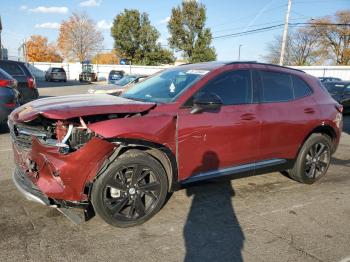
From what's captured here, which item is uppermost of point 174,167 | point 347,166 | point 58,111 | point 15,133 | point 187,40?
point 187,40

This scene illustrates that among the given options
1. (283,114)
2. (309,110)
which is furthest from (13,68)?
(309,110)

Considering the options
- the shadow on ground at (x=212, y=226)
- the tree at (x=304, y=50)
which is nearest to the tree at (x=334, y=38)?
the tree at (x=304, y=50)

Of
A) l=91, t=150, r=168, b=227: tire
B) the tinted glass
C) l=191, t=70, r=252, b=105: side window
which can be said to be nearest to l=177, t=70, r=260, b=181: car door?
l=191, t=70, r=252, b=105: side window

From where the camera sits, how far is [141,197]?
148 inches

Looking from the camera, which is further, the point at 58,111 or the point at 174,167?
the point at 174,167

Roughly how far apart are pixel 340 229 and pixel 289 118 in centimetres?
164

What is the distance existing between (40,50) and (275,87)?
3222 inches

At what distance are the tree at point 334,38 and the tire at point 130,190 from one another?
2557 inches

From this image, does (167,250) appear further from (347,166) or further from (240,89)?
(347,166)

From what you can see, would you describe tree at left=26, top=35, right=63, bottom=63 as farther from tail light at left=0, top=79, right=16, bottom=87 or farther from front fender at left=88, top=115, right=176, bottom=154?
front fender at left=88, top=115, right=176, bottom=154

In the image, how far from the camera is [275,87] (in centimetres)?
489

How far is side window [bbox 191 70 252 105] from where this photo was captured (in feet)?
14.0

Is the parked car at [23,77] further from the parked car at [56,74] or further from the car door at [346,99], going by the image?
the parked car at [56,74]

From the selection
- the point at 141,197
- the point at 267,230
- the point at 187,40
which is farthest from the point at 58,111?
the point at 187,40
